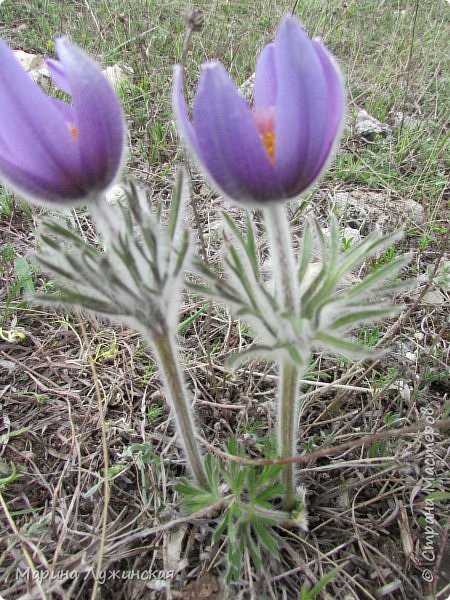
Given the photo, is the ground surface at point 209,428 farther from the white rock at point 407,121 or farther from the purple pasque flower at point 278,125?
the purple pasque flower at point 278,125

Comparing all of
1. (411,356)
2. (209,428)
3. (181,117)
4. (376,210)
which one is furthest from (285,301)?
(376,210)

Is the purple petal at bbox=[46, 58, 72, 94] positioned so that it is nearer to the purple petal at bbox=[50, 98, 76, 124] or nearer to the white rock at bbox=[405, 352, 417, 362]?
A: the purple petal at bbox=[50, 98, 76, 124]

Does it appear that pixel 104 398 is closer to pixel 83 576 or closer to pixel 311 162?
pixel 83 576

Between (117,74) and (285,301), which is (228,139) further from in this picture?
(117,74)

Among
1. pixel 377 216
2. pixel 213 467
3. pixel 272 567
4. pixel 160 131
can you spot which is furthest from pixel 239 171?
pixel 160 131

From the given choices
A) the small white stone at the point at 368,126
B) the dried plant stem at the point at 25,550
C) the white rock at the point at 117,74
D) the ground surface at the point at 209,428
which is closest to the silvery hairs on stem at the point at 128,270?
the ground surface at the point at 209,428
